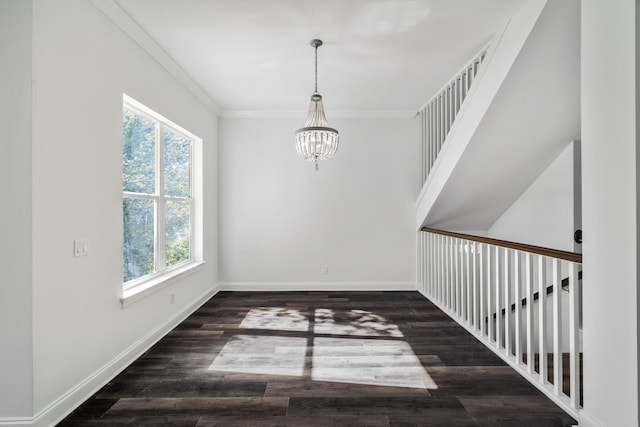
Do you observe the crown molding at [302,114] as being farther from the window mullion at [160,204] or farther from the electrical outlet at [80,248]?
the electrical outlet at [80,248]

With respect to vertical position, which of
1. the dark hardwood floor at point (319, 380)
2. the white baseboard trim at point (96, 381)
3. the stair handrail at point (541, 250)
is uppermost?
the stair handrail at point (541, 250)

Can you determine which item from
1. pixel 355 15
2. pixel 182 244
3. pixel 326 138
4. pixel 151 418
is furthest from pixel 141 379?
pixel 355 15

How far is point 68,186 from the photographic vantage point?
2080 mm

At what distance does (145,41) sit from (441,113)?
10.7 ft

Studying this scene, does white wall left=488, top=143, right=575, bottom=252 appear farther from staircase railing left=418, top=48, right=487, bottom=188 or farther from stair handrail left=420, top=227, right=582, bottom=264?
stair handrail left=420, top=227, right=582, bottom=264

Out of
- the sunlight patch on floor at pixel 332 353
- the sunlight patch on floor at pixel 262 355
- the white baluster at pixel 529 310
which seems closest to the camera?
the white baluster at pixel 529 310

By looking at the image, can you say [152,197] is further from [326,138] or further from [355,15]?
[355,15]

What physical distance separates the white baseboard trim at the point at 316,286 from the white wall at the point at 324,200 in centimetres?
1

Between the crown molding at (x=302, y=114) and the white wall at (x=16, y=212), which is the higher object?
the crown molding at (x=302, y=114)

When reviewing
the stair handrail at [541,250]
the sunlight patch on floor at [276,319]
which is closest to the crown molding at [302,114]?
the stair handrail at [541,250]

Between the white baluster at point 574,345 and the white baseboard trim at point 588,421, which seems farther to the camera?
the white baluster at point 574,345

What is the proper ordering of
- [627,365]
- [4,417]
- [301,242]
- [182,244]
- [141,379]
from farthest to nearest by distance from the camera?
[301,242], [182,244], [141,379], [4,417], [627,365]

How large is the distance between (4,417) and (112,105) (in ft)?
6.51

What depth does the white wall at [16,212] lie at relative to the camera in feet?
5.88
